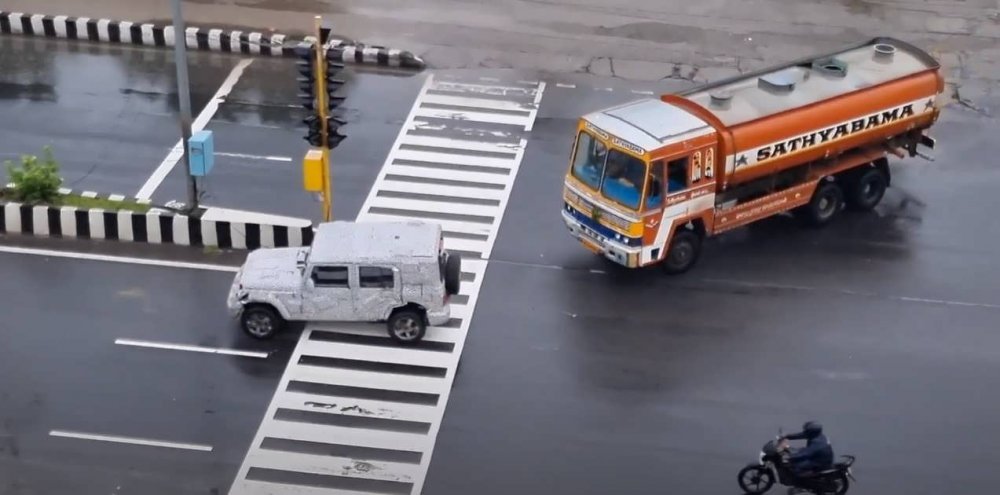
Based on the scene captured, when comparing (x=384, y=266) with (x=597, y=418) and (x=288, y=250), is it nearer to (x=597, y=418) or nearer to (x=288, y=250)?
(x=288, y=250)

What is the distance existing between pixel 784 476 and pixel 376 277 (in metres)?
6.25

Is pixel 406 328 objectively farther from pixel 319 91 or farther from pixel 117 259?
pixel 117 259

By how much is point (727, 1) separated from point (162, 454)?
19.8 meters

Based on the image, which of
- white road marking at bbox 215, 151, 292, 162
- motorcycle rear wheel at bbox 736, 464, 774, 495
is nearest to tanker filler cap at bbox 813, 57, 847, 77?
motorcycle rear wheel at bbox 736, 464, 774, 495

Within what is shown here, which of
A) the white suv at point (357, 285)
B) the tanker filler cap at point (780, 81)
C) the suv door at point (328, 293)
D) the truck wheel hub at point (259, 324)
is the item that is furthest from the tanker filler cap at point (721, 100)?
the truck wheel hub at point (259, 324)

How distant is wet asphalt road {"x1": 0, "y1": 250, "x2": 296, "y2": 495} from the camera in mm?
15844

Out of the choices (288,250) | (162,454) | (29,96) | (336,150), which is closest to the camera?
(162,454)

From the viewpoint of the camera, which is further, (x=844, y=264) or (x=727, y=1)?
(x=727, y=1)

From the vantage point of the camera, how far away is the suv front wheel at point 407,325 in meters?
18.1

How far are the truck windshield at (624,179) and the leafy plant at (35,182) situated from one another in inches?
360

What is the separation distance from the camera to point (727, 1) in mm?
30891

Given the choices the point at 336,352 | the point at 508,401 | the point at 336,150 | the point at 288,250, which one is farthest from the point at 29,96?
the point at 508,401

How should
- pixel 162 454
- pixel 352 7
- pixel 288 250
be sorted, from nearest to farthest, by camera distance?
pixel 162 454
pixel 288 250
pixel 352 7

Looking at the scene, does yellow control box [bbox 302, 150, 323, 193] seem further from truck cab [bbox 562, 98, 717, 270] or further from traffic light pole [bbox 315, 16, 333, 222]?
truck cab [bbox 562, 98, 717, 270]
